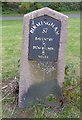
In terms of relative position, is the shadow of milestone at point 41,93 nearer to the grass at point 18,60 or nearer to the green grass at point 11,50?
the grass at point 18,60

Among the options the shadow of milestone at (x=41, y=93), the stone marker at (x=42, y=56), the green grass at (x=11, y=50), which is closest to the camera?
the stone marker at (x=42, y=56)

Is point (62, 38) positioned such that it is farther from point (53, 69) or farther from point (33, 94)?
point (33, 94)

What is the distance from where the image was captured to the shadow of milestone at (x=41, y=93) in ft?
16.4

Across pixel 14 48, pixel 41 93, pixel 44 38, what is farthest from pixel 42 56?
pixel 14 48

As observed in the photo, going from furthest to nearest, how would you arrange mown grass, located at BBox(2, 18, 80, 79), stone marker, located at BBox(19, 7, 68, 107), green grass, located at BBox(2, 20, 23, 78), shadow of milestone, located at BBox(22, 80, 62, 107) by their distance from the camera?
mown grass, located at BBox(2, 18, 80, 79) < green grass, located at BBox(2, 20, 23, 78) < shadow of milestone, located at BBox(22, 80, 62, 107) < stone marker, located at BBox(19, 7, 68, 107)

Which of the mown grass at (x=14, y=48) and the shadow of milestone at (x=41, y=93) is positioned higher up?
the mown grass at (x=14, y=48)

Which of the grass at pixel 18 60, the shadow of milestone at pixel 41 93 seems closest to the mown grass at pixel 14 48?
the grass at pixel 18 60

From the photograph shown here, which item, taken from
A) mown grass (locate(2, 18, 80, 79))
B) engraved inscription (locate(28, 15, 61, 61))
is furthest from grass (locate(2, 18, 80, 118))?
engraved inscription (locate(28, 15, 61, 61))

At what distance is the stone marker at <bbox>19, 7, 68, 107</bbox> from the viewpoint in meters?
4.82

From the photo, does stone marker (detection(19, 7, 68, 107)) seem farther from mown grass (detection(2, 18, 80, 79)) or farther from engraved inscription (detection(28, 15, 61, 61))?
mown grass (detection(2, 18, 80, 79))

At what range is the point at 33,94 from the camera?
198 inches

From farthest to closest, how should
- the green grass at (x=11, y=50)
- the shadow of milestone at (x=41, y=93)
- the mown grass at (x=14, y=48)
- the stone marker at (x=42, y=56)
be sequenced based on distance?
1. the mown grass at (x=14, y=48)
2. the green grass at (x=11, y=50)
3. the shadow of milestone at (x=41, y=93)
4. the stone marker at (x=42, y=56)

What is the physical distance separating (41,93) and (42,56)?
Answer: 1.75 feet

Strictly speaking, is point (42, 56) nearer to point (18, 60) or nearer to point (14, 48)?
point (18, 60)
